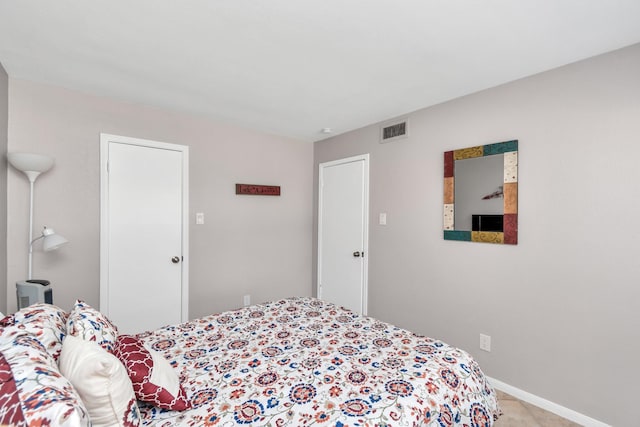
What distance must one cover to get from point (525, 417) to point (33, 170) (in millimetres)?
3894

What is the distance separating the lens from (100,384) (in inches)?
36.9

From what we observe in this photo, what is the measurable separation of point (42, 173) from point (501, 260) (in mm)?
3685

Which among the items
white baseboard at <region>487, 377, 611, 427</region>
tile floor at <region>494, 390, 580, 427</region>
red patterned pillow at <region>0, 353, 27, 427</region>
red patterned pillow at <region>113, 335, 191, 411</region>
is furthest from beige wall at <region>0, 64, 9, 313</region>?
white baseboard at <region>487, 377, 611, 427</region>

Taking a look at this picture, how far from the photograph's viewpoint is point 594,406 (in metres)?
1.97

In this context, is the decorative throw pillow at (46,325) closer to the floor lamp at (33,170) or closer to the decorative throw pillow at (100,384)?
the decorative throw pillow at (100,384)

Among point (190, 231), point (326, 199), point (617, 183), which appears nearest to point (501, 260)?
point (617, 183)

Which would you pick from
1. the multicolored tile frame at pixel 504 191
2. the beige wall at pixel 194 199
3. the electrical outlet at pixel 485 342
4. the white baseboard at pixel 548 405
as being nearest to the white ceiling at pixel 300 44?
the beige wall at pixel 194 199

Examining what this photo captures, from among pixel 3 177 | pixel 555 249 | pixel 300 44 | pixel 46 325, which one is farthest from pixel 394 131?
pixel 3 177

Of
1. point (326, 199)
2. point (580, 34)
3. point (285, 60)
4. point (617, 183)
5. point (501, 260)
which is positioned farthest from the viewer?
point (326, 199)

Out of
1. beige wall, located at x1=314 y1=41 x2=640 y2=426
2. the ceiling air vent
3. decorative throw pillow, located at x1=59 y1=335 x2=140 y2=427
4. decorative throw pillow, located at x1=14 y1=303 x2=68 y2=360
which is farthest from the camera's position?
the ceiling air vent

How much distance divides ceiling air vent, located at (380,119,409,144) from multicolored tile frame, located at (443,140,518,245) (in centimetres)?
54

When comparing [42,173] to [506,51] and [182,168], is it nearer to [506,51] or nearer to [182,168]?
[182,168]

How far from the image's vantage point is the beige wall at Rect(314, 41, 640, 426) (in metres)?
1.88

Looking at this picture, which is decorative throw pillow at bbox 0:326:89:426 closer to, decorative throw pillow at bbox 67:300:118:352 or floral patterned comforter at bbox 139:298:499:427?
decorative throw pillow at bbox 67:300:118:352
